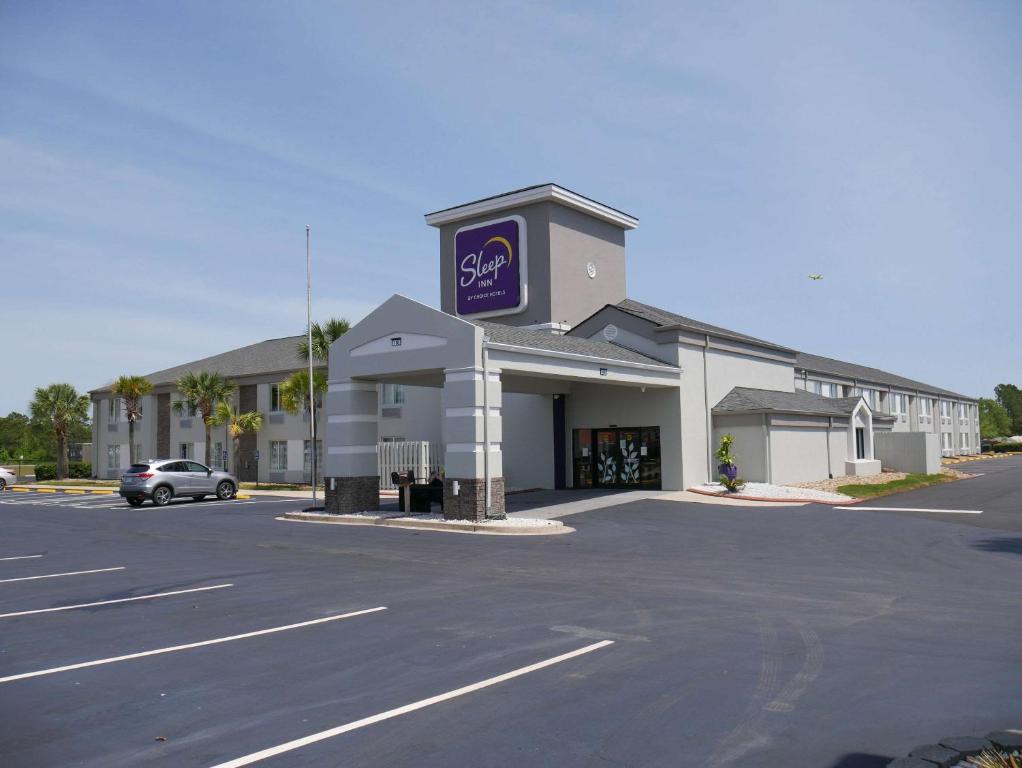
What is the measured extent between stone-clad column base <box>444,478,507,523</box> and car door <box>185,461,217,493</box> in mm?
14298

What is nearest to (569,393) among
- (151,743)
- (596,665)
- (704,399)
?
(704,399)

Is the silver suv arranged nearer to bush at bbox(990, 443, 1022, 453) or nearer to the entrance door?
the entrance door

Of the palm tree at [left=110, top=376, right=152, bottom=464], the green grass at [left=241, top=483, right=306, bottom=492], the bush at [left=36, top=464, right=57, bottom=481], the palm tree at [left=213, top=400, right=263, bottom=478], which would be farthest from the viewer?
the bush at [left=36, top=464, right=57, bottom=481]

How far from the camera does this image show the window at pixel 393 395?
1539 inches

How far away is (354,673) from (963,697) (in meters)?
4.95

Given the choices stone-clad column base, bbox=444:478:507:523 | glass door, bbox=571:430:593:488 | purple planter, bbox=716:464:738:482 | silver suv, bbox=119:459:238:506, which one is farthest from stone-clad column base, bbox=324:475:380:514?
purple planter, bbox=716:464:738:482

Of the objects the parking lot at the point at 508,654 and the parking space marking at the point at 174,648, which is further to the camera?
the parking space marking at the point at 174,648

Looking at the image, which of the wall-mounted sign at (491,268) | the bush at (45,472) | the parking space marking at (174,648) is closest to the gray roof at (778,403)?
the wall-mounted sign at (491,268)

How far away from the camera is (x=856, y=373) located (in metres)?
55.2

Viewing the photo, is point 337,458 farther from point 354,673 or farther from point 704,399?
point 354,673

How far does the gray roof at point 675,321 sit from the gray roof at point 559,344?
156 cm

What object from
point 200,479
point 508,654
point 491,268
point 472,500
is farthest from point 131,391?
point 508,654

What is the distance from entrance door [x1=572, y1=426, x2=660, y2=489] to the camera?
2897 cm

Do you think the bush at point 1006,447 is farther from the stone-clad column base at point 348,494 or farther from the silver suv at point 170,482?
the stone-clad column base at point 348,494
